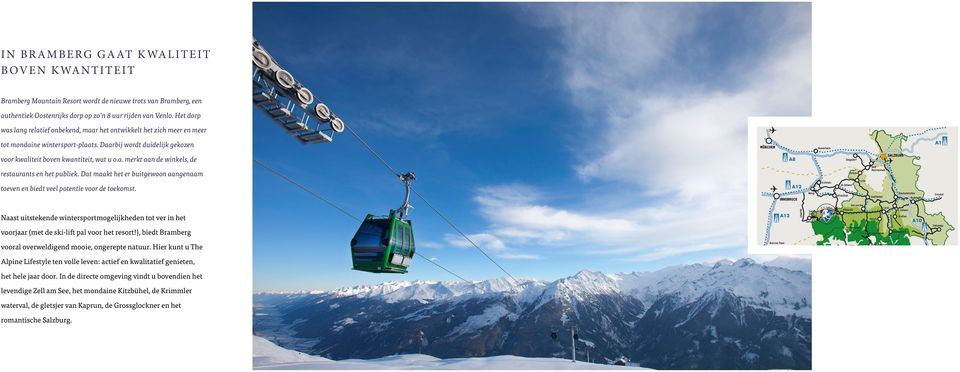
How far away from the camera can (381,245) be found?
18.7m

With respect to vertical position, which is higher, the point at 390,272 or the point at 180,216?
the point at 180,216

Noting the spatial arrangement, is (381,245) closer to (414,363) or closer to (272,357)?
(414,363)

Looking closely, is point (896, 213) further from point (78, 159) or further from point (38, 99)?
point (38, 99)

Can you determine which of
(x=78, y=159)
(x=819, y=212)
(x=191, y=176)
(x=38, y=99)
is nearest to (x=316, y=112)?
(x=191, y=176)

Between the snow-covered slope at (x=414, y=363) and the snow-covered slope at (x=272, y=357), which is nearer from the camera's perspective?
the snow-covered slope at (x=414, y=363)

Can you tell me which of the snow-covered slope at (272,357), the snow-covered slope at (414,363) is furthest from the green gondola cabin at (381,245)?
the snow-covered slope at (272,357)

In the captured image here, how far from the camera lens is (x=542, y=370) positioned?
49.1ft

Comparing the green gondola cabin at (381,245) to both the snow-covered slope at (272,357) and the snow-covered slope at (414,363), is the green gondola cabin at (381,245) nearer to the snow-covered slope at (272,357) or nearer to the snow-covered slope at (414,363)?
the snow-covered slope at (414,363)

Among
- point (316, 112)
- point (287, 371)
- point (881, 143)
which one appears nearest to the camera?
point (316, 112)

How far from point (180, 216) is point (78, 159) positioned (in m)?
3.60

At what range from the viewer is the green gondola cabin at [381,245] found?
1858cm

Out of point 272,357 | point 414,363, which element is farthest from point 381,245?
point 272,357

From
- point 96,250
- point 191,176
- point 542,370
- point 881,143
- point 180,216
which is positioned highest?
point 881,143

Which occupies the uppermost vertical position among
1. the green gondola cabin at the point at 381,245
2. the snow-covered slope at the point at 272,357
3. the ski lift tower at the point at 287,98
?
the ski lift tower at the point at 287,98
